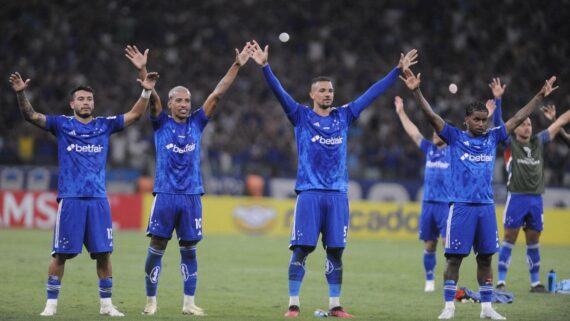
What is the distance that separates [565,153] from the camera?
31.7 m

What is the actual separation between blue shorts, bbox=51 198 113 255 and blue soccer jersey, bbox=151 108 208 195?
0.84 meters

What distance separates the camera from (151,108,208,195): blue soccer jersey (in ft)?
41.5

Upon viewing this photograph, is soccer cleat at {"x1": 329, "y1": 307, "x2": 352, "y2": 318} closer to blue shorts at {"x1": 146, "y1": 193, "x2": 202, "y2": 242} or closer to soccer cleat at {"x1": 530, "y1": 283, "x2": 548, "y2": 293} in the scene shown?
blue shorts at {"x1": 146, "y1": 193, "x2": 202, "y2": 242}

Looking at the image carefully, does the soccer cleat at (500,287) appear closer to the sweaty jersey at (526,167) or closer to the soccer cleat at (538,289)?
the soccer cleat at (538,289)

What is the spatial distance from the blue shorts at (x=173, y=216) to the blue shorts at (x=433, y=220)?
5.71 m

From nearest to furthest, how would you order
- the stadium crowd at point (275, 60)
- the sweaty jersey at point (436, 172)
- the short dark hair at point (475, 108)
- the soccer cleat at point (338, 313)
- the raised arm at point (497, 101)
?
1. the soccer cleat at point (338, 313)
2. the short dark hair at point (475, 108)
3. the raised arm at point (497, 101)
4. the sweaty jersey at point (436, 172)
5. the stadium crowd at point (275, 60)

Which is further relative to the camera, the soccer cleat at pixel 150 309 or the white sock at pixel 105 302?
the soccer cleat at pixel 150 309

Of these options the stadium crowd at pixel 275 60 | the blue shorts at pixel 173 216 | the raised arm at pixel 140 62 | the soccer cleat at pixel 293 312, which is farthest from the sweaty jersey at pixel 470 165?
the stadium crowd at pixel 275 60

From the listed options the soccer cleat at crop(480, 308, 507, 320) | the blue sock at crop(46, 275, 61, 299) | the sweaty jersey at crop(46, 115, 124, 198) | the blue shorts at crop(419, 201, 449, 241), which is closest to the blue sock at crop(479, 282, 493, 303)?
the soccer cleat at crop(480, 308, 507, 320)

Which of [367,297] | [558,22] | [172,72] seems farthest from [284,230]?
[367,297]

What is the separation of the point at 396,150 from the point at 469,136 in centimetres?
1915

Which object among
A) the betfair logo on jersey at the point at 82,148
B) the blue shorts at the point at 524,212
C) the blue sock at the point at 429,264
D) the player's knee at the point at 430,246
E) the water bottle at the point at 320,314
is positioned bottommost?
the water bottle at the point at 320,314

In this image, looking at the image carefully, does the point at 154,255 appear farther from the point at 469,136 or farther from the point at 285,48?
the point at 285,48

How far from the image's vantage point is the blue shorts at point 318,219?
12.5 metres
